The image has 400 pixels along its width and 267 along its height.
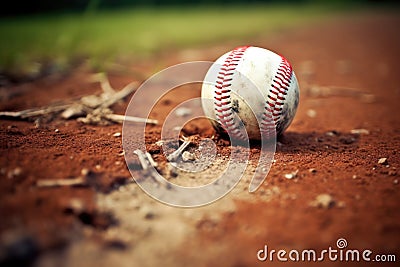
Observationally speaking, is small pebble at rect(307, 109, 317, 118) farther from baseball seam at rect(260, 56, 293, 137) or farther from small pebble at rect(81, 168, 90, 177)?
small pebble at rect(81, 168, 90, 177)

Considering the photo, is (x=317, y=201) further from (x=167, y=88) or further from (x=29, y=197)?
(x=167, y=88)

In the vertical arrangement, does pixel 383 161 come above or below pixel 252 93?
below

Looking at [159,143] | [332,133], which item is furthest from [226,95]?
[332,133]

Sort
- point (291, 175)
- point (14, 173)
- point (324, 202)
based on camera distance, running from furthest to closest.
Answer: point (291, 175)
point (14, 173)
point (324, 202)

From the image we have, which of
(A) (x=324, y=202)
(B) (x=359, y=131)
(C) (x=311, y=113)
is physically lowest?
(A) (x=324, y=202)

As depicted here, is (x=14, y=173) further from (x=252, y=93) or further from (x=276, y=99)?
(x=276, y=99)

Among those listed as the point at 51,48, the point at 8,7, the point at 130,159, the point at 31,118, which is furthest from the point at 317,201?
the point at 8,7

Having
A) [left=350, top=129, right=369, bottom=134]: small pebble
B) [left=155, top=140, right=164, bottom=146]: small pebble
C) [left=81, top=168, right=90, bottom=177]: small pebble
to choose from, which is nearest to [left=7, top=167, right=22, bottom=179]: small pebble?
[left=81, top=168, right=90, bottom=177]: small pebble
